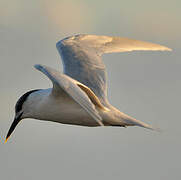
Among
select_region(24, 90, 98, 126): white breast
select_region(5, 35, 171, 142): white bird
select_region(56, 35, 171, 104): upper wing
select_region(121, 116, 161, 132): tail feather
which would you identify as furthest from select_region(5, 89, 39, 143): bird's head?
select_region(121, 116, 161, 132): tail feather

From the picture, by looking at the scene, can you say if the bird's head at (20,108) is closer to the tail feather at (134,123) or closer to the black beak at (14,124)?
the black beak at (14,124)

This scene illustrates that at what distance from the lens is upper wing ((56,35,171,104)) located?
42.0ft

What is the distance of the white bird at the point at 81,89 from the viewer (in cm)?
1023

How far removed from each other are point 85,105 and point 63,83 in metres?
0.68

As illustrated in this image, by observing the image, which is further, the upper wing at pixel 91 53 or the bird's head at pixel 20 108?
the upper wing at pixel 91 53

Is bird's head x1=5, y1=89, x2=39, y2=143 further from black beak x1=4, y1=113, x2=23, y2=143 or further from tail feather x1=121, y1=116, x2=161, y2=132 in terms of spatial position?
tail feather x1=121, y1=116, x2=161, y2=132

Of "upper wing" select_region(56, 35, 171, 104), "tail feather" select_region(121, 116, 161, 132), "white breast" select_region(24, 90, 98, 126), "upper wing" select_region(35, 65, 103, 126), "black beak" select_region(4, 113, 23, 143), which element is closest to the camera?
"upper wing" select_region(35, 65, 103, 126)

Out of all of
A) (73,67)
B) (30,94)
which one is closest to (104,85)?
(73,67)

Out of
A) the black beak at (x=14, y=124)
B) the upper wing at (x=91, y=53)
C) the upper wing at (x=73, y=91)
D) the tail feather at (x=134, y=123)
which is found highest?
the upper wing at (x=73, y=91)

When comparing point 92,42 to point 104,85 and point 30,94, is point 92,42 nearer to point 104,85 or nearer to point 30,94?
point 104,85

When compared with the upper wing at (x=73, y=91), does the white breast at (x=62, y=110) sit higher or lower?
lower

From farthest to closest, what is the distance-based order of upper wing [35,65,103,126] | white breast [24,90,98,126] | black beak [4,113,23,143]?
black beak [4,113,23,143]
white breast [24,90,98,126]
upper wing [35,65,103,126]

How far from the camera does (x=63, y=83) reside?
894 centimetres

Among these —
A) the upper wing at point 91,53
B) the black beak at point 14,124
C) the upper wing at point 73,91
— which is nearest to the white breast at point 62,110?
the black beak at point 14,124
